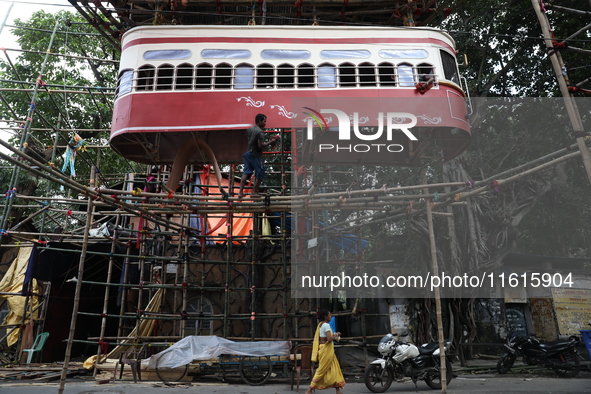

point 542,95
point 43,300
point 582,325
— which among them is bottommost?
point 582,325

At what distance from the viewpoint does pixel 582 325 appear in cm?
1488

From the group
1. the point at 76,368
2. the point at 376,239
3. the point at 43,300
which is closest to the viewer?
the point at 76,368

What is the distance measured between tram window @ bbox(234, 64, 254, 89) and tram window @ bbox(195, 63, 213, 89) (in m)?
0.57

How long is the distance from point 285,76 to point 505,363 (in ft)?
29.7

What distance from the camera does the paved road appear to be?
25.8ft

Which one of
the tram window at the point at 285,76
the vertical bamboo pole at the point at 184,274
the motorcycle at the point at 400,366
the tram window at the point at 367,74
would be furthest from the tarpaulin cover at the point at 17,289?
the tram window at the point at 367,74

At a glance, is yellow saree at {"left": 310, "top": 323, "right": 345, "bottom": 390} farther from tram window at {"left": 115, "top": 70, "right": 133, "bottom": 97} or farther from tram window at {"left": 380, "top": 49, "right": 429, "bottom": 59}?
tram window at {"left": 115, "top": 70, "right": 133, "bottom": 97}

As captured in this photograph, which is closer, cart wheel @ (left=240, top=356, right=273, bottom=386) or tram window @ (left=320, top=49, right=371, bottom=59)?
cart wheel @ (left=240, top=356, right=273, bottom=386)

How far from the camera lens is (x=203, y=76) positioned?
29.5 feet

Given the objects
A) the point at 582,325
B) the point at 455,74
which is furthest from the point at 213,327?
the point at 582,325

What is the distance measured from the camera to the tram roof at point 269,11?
10.7 m

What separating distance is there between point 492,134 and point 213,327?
44.6 feet

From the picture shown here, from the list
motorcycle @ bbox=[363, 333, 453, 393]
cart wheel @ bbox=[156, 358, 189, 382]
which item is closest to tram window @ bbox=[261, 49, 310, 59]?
motorcycle @ bbox=[363, 333, 453, 393]

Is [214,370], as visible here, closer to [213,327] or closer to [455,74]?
[213,327]
